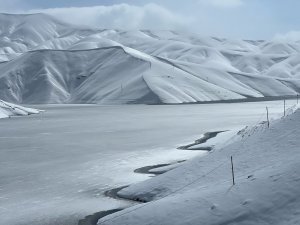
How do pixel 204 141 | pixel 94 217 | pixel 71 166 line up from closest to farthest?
pixel 94 217 → pixel 71 166 → pixel 204 141

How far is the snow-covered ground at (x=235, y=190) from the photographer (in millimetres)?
19672

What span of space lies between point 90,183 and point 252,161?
1217cm

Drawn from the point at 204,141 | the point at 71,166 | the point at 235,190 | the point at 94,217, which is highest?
the point at 235,190

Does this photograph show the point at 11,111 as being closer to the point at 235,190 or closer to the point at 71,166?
the point at 71,166

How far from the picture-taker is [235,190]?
2197 centimetres

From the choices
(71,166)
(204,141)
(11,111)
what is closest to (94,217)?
(71,166)

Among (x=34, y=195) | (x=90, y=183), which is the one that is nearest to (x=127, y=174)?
(x=90, y=183)

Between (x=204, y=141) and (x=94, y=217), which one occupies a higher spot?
(x=94, y=217)

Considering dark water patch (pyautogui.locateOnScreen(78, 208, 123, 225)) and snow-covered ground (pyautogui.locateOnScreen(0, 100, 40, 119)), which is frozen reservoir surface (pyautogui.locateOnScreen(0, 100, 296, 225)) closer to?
dark water patch (pyautogui.locateOnScreen(78, 208, 123, 225))

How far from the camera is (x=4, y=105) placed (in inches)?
5192

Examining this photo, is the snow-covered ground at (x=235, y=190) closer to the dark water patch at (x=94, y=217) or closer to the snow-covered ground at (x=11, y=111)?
the dark water patch at (x=94, y=217)

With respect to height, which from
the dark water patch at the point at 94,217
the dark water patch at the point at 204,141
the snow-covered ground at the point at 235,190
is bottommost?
the dark water patch at the point at 204,141

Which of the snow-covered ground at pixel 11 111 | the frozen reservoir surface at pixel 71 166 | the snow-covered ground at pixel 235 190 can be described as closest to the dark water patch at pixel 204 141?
the frozen reservoir surface at pixel 71 166

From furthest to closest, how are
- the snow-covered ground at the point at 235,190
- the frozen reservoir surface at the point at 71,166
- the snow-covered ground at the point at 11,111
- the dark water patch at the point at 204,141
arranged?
the snow-covered ground at the point at 11,111 → the dark water patch at the point at 204,141 → the frozen reservoir surface at the point at 71,166 → the snow-covered ground at the point at 235,190
